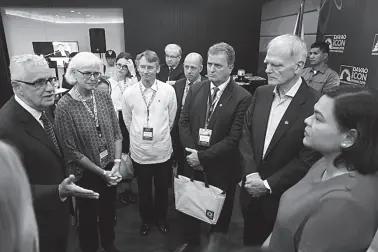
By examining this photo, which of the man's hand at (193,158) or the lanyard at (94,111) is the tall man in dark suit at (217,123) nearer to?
the man's hand at (193,158)

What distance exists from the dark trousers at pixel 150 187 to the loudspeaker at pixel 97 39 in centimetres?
520

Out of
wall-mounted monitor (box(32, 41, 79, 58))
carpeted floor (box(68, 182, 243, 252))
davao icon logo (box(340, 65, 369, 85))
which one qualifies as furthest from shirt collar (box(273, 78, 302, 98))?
wall-mounted monitor (box(32, 41, 79, 58))

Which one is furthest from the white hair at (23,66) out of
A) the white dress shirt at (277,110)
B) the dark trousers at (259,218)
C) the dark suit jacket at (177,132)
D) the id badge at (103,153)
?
the dark suit jacket at (177,132)

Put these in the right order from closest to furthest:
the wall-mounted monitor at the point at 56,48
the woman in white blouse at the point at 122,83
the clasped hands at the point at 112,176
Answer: the clasped hands at the point at 112,176, the woman in white blouse at the point at 122,83, the wall-mounted monitor at the point at 56,48

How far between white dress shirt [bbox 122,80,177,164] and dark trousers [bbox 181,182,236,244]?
0.67m

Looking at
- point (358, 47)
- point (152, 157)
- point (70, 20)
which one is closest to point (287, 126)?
point (152, 157)

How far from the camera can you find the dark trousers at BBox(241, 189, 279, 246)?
5.57 ft

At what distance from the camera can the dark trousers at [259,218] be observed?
1697mm

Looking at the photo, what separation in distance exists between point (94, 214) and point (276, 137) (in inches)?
57.4

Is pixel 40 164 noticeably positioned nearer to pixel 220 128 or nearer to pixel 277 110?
pixel 220 128

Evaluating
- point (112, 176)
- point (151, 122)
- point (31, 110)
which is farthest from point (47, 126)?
point (151, 122)

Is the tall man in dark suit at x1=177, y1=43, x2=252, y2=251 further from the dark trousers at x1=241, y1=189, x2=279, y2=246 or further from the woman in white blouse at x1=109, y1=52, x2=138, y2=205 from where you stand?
the woman in white blouse at x1=109, y1=52, x2=138, y2=205

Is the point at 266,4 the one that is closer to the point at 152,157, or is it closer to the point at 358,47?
the point at 358,47

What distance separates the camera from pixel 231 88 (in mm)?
2066
